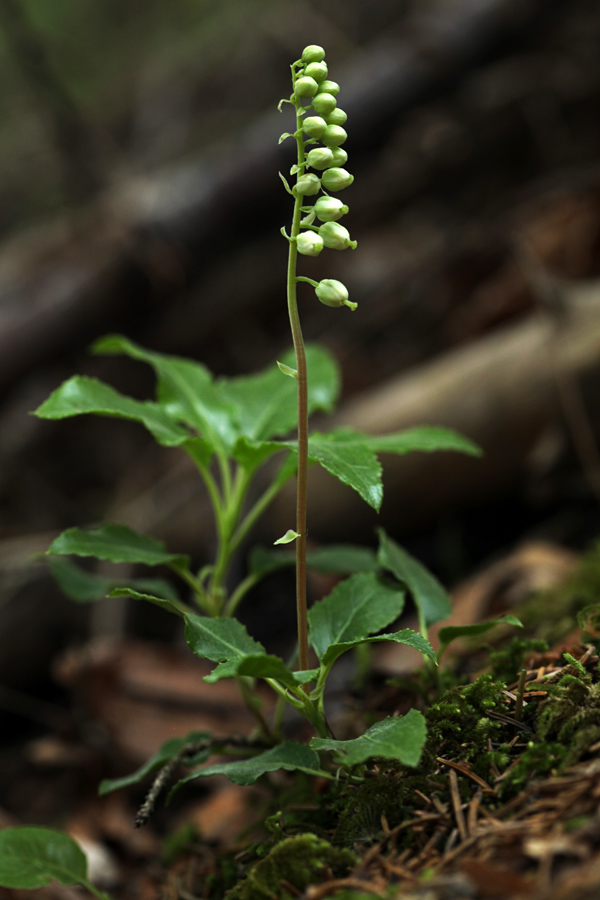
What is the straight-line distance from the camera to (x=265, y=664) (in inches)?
49.9

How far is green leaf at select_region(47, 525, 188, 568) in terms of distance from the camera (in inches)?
64.4

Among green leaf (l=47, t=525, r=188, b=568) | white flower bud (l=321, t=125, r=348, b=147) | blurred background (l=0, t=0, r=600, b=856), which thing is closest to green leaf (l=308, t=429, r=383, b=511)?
green leaf (l=47, t=525, r=188, b=568)

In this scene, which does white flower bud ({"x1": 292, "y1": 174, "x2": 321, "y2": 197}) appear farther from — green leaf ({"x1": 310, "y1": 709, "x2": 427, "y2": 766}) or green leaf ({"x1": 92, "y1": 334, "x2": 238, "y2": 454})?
green leaf ({"x1": 310, "y1": 709, "x2": 427, "y2": 766})

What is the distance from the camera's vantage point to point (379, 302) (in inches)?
182

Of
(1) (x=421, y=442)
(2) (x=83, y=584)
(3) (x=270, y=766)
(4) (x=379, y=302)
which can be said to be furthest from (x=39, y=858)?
(4) (x=379, y=302)

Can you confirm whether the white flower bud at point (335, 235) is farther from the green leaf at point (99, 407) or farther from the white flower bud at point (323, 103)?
the green leaf at point (99, 407)

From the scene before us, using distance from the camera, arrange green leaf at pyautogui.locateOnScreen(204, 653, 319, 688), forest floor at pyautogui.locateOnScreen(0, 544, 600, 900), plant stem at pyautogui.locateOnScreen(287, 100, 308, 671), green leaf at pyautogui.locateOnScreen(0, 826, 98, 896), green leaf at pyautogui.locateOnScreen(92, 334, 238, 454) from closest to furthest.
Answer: forest floor at pyautogui.locateOnScreen(0, 544, 600, 900) → green leaf at pyautogui.locateOnScreen(204, 653, 319, 688) → plant stem at pyautogui.locateOnScreen(287, 100, 308, 671) → green leaf at pyautogui.locateOnScreen(0, 826, 98, 896) → green leaf at pyautogui.locateOnScreen(92, 334, 238, 454)

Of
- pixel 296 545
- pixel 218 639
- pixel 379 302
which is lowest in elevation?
pixel 218 639

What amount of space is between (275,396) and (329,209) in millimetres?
880

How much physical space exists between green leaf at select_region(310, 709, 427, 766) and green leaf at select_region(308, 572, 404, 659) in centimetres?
24

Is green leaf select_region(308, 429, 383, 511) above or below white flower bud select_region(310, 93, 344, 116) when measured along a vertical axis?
below

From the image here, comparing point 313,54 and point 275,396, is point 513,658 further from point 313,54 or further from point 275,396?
point 313,54

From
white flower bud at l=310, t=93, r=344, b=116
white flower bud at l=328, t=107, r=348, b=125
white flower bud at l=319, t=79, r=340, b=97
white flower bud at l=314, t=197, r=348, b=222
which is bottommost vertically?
white flower bud at l=314, t=197, r=348, b=222

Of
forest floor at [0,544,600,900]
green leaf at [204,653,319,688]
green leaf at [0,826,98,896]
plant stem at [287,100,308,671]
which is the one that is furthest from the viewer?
green leaf at [0,826,98,896]
